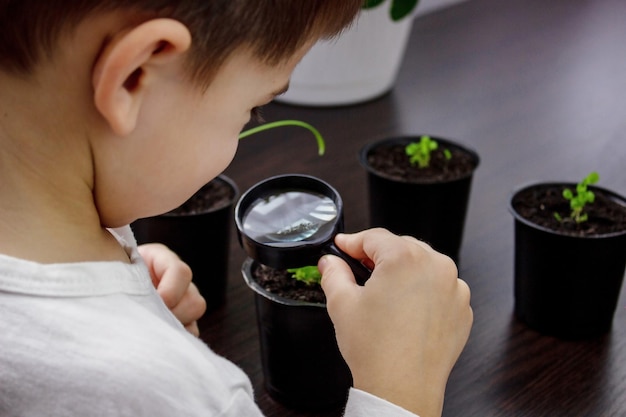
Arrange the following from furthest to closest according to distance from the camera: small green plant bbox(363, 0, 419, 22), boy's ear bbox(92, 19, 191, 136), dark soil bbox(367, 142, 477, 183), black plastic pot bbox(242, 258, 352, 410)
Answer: small green plant bbox(363, 0, 419, 22), dark soil bbox(367, 142, 477, 183), black plastic pot bbox(242, 258, 352, 410), boy's ear bbox(92, 19, 191, 136)

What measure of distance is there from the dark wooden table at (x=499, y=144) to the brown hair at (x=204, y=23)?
316 mm

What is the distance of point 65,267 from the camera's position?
17.8 inches

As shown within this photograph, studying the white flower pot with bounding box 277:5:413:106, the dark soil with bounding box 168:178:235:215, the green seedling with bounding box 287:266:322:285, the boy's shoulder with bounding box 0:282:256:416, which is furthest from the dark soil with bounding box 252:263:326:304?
the white flower pot with bounding box 277:5:413:106

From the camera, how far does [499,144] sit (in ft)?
3.58

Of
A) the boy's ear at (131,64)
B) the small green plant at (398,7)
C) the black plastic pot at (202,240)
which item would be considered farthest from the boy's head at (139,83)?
the small green plant at (398,7)

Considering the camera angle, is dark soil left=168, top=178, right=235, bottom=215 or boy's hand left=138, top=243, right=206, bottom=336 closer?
boy's hand left=138, top=243, right=206, bottom=336

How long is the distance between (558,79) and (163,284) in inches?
32.0

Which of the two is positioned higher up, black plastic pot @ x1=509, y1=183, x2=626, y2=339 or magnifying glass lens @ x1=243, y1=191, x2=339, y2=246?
magnifying glass lens @ x1=243, y1=191, x2=339, y2=246

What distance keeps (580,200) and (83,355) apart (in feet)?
1.57

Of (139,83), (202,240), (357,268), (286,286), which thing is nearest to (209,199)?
(202,240)

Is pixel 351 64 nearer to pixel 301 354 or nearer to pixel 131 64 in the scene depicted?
pixel 301 354

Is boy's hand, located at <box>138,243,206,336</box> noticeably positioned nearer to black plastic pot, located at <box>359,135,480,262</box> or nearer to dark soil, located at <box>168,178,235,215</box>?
dark soil, located at <box>168,178,235,215</box>

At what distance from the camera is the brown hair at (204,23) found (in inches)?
15.9

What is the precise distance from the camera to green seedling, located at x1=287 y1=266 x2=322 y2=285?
0.66 metres
